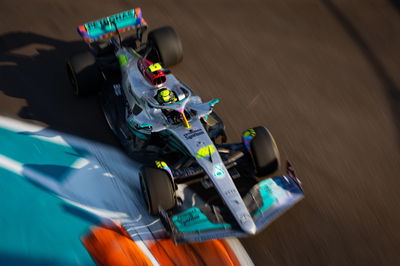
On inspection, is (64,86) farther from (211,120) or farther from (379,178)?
(379,178)

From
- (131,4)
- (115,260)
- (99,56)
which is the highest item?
(131,4)

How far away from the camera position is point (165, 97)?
280 inches

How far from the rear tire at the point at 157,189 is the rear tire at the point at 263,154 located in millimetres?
1304

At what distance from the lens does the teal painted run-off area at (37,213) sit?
20.8 ft

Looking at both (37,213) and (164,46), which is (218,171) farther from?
(164,46)

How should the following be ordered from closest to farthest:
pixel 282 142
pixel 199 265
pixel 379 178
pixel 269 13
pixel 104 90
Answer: pixel 199 265 → pixel 379 178 → pixel 282 142 → pixel 104 90 → pixel 269 13

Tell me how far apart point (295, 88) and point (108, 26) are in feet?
12.2

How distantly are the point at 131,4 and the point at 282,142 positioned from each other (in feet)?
17.2

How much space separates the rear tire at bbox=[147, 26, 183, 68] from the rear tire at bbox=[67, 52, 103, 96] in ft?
3.92

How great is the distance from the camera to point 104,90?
27.8ft

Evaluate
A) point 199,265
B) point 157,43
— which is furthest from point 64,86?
point 199,265

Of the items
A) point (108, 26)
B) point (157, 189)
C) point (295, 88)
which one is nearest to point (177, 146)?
point (157, 189)

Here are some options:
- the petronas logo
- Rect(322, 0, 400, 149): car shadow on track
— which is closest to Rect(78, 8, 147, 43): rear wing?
the petronas logo

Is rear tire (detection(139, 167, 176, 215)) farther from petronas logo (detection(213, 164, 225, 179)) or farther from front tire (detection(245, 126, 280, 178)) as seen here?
front tire (detection(245, 126, 280, 178))
